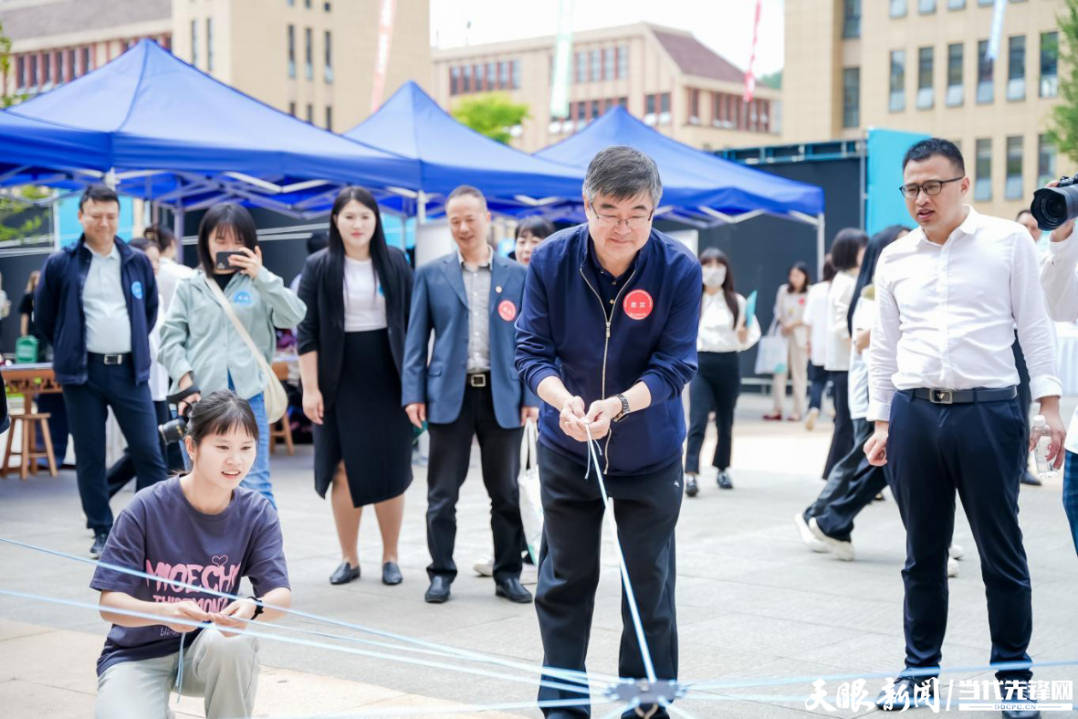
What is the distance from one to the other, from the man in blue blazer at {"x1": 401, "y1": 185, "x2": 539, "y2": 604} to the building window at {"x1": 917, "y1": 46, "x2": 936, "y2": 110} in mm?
54812

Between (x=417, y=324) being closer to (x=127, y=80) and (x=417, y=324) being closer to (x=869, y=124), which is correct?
(x=127, y=80)

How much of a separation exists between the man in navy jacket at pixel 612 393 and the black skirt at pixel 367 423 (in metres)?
2.51

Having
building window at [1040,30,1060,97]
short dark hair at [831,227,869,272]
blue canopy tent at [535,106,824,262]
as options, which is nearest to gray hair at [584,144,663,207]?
short dark hair at [831,227,869,272]

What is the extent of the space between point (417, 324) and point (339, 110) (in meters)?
74.7

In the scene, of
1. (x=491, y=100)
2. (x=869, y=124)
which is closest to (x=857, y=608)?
(x=869, y=124)

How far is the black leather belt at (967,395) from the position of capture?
14.0 ft

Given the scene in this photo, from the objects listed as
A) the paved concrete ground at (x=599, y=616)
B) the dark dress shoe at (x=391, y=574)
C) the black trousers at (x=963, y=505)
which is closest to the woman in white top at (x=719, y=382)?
the paved concrete ground at (x=599, y=616)

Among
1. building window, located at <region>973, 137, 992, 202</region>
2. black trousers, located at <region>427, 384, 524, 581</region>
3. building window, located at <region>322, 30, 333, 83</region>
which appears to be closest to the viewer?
black trousers, located at <region>427, 384, 524, 581</region>

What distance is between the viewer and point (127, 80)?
1101 centimetres

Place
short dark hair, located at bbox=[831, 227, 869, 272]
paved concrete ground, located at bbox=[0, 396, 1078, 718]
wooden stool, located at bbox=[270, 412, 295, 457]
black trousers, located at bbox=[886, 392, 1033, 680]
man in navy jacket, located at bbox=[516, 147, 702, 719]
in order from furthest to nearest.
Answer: wooden stool, located at bbox=[270, 412, 295, 457] → short dark hair, located at bbox=[831, 227, 869, 272] → paved concrete ground, located at bbox=[0, 396, 1078, 718] → black trousers, located at bbox=[886, 392, 1033, 680] → man in navy jacket, located at bbox=[516, 147, 702, 719]

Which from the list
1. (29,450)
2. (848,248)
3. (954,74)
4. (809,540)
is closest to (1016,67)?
(954,74)

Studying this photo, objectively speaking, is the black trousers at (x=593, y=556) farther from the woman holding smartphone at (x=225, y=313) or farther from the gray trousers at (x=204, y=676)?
the woman holding smartphone at (x=225, y=313)

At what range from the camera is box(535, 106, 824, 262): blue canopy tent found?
49.5 feet

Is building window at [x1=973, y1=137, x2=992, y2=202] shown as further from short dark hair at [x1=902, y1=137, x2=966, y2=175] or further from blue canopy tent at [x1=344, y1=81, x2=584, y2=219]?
short dark hair at [x1=902, y1=137, x2=966, y2=175]
